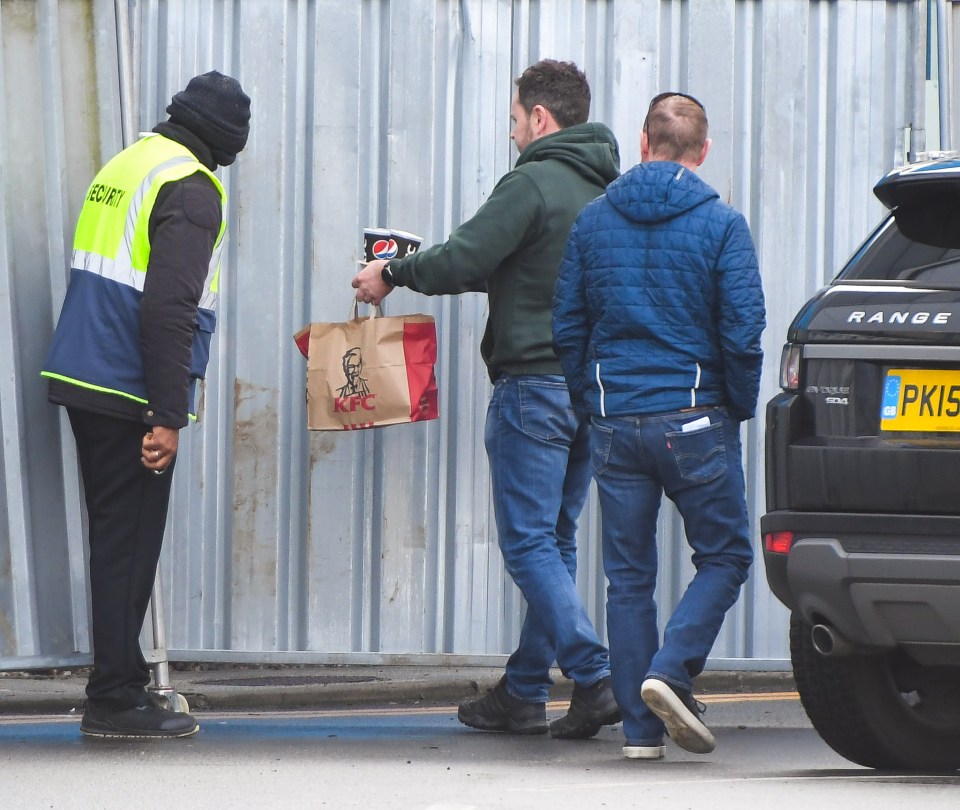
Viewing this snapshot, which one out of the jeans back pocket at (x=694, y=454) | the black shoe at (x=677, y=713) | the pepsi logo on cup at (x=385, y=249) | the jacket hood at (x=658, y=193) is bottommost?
the black shoe at (x=677, y=713)

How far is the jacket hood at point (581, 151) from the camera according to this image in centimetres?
570

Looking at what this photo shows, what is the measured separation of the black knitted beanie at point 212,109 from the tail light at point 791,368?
2043mm

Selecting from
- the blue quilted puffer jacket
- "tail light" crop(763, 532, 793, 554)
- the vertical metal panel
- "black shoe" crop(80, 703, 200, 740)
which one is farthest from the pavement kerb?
"tail light" crop(763, 532, 793, 554)

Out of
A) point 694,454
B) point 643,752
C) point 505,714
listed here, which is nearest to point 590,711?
point 505,714

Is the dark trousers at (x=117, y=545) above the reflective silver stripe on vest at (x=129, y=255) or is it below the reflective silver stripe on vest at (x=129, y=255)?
below

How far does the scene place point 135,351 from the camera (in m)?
5.34

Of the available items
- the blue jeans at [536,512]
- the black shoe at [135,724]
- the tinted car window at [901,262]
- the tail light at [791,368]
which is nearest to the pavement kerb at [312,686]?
the black shoe at [135,724]

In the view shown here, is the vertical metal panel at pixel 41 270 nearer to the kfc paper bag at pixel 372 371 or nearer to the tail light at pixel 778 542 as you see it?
the kfc paper bag at pixel 372 371

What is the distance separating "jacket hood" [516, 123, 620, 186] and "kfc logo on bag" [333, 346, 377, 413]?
97cm

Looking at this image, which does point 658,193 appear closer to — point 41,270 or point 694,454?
point 694,454

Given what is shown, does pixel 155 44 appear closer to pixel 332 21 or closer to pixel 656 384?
pixel 332 21

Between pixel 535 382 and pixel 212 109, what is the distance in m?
1.38

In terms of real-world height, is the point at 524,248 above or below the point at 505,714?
above

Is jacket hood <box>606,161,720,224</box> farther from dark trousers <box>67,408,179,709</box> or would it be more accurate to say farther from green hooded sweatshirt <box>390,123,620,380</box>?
dark trousers <box>67,408,179,709</box>
